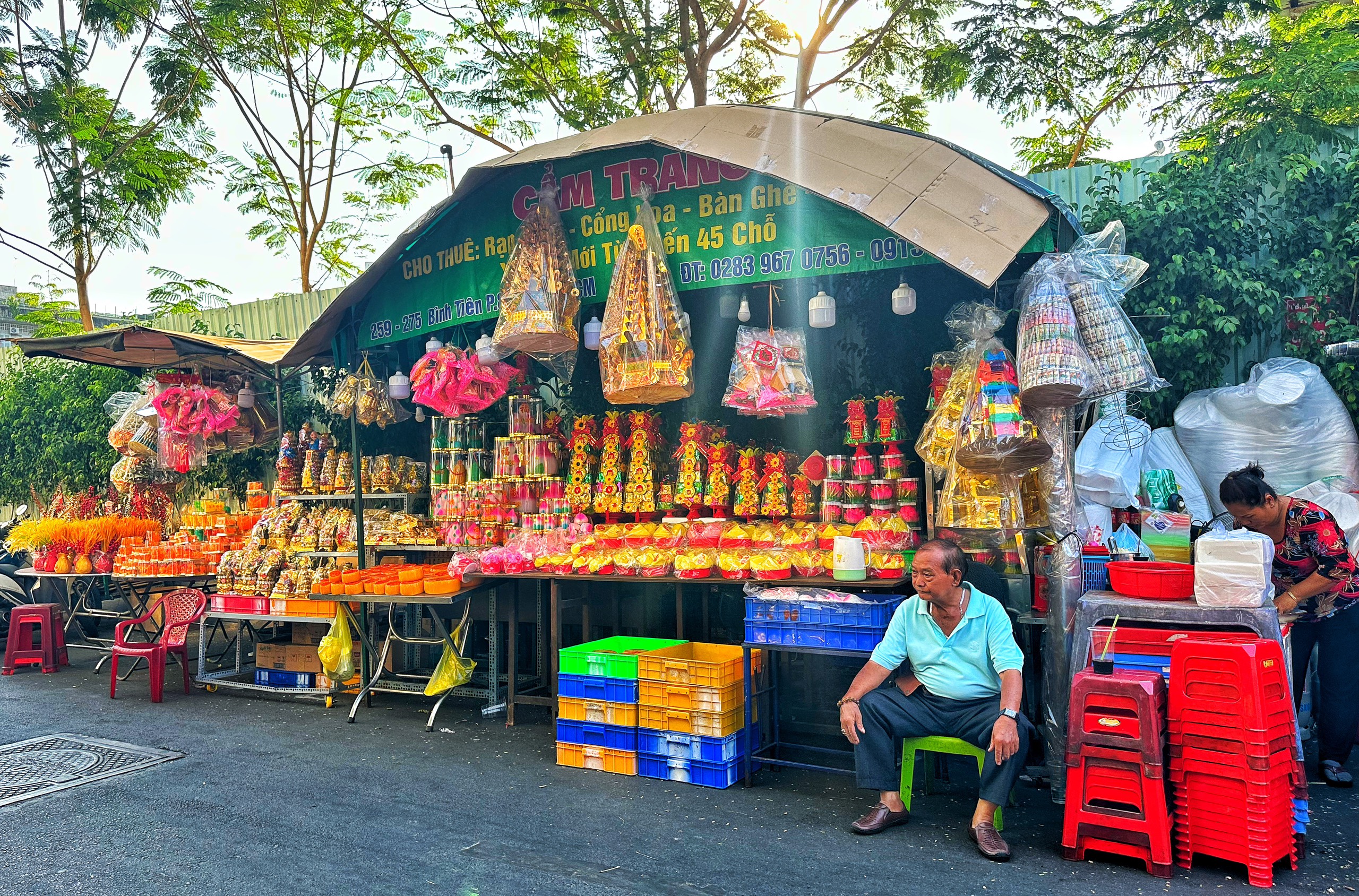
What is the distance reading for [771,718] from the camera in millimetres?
5562

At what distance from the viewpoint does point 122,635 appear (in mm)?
7664

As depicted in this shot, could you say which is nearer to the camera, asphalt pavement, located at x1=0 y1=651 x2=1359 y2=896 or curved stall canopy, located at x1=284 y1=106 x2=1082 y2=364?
asphalt pavement, located at x1=0 y1=651 x2=1359 y2=896

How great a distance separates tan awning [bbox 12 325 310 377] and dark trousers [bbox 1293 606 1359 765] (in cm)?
767

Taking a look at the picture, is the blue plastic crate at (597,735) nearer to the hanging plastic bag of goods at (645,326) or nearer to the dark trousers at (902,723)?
the dark trousers at (902,723)

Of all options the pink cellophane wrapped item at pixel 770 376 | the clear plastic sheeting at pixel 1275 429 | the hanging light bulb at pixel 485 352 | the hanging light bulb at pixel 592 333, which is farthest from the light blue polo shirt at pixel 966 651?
the hanging light bulb at pixel 485 352

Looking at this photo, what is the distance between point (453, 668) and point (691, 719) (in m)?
2.39

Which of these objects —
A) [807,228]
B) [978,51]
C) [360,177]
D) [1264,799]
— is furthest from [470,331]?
[360,177]

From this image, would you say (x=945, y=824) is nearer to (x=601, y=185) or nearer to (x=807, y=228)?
(x=807, y=228)

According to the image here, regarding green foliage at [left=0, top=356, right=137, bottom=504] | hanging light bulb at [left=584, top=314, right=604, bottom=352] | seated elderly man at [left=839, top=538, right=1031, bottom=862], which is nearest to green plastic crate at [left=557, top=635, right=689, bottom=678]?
seated elderly man at [left=839, top=538, right=1031, bottom=862]

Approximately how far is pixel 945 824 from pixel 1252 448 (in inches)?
129

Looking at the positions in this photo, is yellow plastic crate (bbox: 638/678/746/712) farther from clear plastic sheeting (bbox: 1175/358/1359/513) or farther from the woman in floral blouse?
clear plastic sheeting (bbox: 1175/358/1359/513)

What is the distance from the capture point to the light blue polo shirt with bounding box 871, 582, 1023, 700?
4.27 metres

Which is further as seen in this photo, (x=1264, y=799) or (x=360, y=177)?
(x=360, y=177)

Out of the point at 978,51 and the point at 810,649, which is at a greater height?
the point at 978,51
